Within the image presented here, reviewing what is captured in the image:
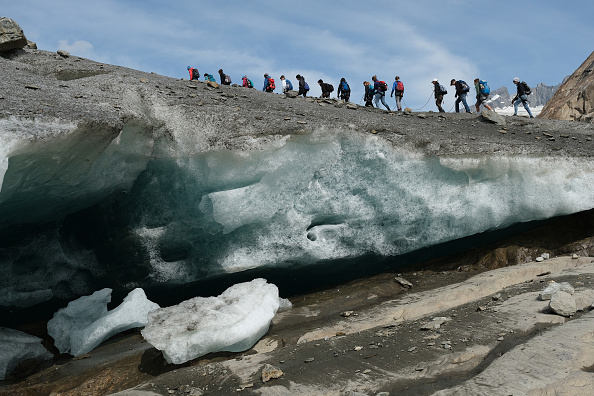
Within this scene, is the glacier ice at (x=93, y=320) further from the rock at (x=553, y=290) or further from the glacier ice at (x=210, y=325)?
the rock at (x=553, y=290)

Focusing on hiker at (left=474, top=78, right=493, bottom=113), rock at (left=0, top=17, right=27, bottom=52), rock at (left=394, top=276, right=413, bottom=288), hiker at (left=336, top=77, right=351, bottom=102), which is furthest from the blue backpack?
rock at (left=0, top=17, right=27, bottom=52)

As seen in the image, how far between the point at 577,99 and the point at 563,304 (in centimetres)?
1606

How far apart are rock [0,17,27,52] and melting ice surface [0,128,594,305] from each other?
3.45 metres

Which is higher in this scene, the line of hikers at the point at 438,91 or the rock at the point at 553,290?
the line of hikers at the point at 438,91

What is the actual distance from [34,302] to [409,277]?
539cm

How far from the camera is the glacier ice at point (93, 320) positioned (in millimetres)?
6688

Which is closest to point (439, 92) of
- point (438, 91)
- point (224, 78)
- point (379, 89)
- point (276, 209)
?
point (438, 91)

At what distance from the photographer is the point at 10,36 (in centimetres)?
882

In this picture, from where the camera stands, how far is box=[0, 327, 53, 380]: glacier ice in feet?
20.2

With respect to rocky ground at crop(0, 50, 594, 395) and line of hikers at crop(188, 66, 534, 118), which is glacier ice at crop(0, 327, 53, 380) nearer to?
rocky ground at crop(0, 50, 594, 395)

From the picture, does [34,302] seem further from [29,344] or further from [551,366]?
[551,366]

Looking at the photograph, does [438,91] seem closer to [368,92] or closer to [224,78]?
[368,92]

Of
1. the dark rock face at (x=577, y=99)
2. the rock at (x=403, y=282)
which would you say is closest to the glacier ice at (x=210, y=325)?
the rock at (x=403, y=282)

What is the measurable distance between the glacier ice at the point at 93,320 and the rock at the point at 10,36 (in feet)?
15.2
